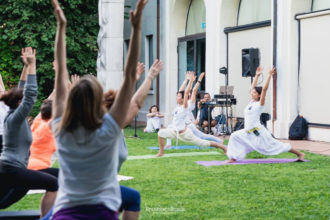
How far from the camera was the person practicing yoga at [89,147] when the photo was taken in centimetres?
349

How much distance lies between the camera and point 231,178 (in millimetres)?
9977

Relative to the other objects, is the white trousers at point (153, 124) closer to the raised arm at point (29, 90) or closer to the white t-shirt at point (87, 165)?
the raised arm at point (29, 90)

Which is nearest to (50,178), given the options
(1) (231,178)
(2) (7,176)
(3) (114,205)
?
(2) (7,176)

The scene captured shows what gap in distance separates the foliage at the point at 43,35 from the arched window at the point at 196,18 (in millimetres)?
3941

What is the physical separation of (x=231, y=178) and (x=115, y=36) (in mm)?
8528

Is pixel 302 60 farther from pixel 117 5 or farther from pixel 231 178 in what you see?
pixel 231 178

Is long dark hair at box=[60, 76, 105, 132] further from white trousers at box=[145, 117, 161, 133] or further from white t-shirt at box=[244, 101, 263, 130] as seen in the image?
white trousers at box=[145, 117, 161, 133]

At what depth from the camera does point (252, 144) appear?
12266 mm

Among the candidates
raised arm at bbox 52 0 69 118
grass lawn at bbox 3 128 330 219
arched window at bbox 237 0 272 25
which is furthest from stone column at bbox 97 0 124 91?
raised arm at bbox 52 0 69 118

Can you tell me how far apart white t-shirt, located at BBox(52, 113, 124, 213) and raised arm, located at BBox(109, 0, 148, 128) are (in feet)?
0.17

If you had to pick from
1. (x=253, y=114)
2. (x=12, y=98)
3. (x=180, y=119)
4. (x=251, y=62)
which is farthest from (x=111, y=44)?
(x=12, y=98)

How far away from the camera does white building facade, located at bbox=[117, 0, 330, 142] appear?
16.7 meters

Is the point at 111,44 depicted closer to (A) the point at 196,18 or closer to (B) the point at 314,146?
(B) the point at 314,146

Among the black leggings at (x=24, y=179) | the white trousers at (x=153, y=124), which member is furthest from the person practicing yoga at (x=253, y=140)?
the white trousers at (x=153, y=124)
